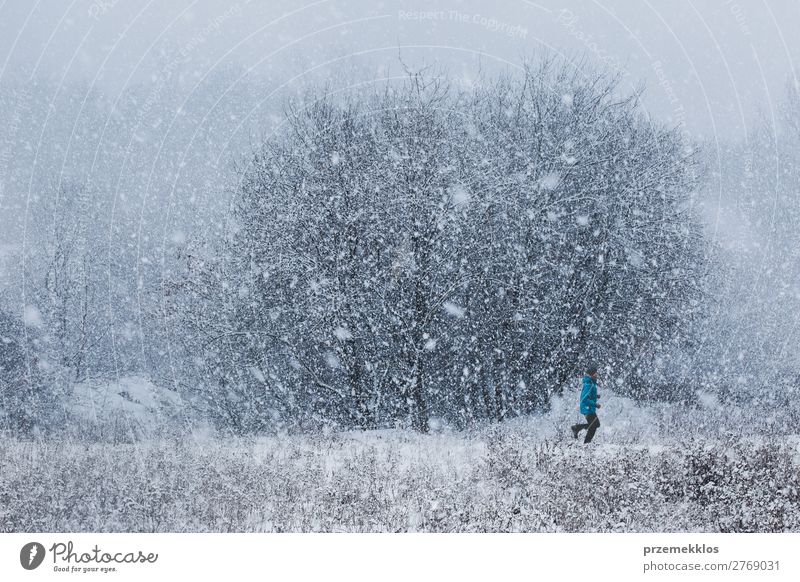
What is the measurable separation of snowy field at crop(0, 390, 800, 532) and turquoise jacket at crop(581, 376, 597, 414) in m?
0.64

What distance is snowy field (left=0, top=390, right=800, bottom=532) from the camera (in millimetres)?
6965

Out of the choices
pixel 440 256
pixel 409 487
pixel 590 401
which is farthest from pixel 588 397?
pixel 440 256

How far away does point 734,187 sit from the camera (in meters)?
20.9

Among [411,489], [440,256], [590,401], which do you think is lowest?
[411,489]

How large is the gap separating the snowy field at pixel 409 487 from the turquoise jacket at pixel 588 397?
0.64m

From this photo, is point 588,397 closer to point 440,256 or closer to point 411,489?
point 411,489

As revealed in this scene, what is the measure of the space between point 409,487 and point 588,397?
4.23m

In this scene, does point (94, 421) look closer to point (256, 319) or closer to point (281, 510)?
point (256, 319)

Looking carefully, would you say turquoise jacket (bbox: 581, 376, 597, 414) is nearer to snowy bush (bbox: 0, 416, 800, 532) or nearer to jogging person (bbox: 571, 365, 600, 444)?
jogging person (bbox: 571, 365, 600, 444)

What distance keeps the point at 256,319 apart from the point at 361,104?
5.70 metres

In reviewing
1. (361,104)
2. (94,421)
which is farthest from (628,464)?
(94,421)

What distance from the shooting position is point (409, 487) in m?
8.08

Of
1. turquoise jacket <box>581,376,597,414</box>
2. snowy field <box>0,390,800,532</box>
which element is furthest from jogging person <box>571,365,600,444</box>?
snowy field <box>0,390,800,532</box>

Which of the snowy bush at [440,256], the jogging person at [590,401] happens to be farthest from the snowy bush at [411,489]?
the snowy bush at [440,256]
